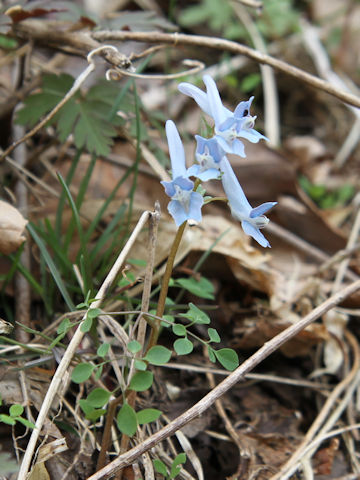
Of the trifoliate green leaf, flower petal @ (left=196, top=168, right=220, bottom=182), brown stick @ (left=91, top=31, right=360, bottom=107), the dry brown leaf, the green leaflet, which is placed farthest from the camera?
brown stick @ (left=91, top=31, right=360, bottom=107)

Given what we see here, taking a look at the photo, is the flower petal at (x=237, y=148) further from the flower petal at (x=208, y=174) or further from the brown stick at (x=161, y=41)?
the brown stick at (x=161, y=41)

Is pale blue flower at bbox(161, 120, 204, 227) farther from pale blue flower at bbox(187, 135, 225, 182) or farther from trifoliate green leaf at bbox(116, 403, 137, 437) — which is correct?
trifoliate green leaf at bbox(116, 403, 137, 437)

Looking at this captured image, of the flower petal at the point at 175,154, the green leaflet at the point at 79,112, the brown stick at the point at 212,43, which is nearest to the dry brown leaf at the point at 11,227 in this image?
the green leaflet at the point at 79,112

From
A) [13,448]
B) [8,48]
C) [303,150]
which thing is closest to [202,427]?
[13,448]

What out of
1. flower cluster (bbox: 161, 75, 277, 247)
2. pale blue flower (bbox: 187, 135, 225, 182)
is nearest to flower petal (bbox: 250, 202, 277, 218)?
flower cluster (bbox: 161, 75, 277, 247)

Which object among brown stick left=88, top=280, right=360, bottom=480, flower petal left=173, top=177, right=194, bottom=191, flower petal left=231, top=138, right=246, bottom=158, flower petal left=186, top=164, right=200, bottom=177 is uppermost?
flower petal left=231, top=138, right=246, bottom=158

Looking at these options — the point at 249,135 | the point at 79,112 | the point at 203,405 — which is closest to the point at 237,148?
the point at 249,135
